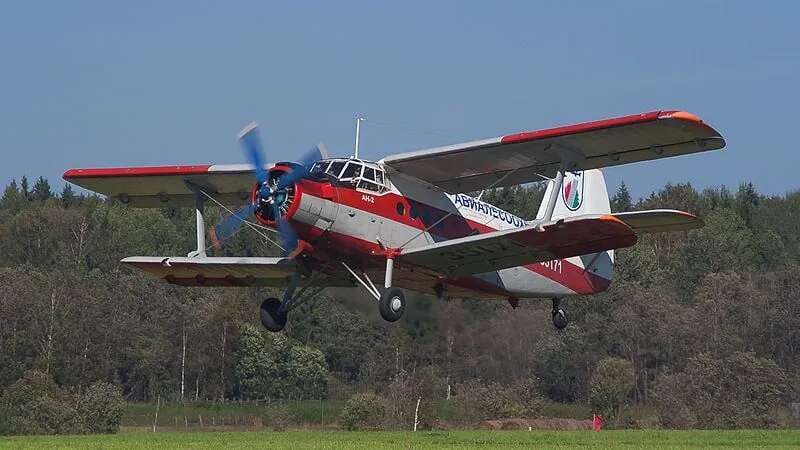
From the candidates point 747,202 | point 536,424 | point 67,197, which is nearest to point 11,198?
point 67,197

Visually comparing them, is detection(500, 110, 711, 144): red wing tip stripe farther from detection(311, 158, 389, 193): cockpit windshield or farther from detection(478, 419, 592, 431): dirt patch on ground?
detection(478, 419, 592, 431): dirt patch on ground

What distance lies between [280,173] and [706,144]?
7.63 m

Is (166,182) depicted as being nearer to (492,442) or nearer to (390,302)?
(390,302)

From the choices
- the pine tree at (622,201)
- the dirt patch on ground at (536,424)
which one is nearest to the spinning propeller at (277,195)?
the dirt patch on ground at (536,424)

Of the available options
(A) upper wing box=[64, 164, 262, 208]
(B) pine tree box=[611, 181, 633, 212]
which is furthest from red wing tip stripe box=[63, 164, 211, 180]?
(B) pine tree box=[611, 181, 633, 212]

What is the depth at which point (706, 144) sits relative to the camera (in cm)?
2458

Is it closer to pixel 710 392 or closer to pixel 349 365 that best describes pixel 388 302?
pixel 710 392

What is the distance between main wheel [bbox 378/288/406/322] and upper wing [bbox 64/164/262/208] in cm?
426

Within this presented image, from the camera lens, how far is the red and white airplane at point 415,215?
80.2 ft

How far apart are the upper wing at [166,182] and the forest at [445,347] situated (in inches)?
122

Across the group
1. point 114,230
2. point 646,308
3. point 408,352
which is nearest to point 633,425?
point 408,352

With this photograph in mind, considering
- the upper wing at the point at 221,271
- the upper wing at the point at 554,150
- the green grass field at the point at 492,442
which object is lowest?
the green grass field at the point at 492,442

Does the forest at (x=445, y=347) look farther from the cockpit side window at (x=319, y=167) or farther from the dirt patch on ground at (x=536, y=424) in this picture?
the cockpit side window at (x=319, y=167)

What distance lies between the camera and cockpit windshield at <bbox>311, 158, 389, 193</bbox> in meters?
24.9
